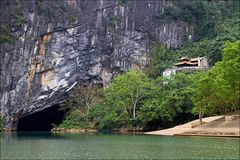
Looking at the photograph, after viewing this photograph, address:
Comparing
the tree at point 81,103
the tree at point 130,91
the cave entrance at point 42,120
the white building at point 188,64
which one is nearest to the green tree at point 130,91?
the tree at point 130,91

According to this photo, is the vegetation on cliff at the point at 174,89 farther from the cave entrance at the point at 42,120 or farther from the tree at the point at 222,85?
the cave entrance at the point at 42,120

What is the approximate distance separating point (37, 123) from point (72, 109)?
Answer: 10.8m

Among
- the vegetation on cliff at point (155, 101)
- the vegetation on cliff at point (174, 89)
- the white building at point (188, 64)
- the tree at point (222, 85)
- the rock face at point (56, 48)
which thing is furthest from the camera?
the white building at point (188, 64)

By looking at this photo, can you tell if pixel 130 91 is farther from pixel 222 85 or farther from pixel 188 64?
pixel 222 85

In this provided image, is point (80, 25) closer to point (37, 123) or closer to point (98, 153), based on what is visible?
point (37, 123)

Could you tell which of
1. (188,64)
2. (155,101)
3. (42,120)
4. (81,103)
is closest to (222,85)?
(155,101)

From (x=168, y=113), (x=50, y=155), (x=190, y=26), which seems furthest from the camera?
(x=190, y=26)

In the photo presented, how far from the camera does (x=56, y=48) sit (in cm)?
5409

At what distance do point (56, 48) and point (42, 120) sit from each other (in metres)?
11.7

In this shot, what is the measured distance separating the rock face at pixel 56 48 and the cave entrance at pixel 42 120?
3.46 m

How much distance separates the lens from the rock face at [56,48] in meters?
53.3

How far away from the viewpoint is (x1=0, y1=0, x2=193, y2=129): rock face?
175 ft

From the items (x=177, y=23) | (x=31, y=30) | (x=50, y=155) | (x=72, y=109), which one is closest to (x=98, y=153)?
(x=50, y=155)

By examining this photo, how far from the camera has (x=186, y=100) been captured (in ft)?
140
